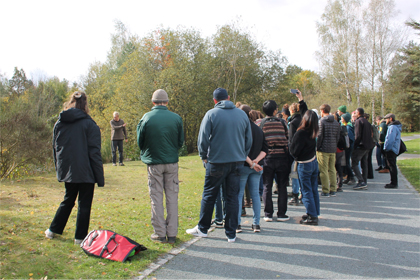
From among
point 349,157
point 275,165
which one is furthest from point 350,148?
point 275,165

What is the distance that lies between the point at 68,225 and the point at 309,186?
14.1 feet

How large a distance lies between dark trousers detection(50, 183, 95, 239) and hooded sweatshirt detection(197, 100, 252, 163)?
175 cm

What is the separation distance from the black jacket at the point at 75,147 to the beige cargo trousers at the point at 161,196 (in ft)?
2.72

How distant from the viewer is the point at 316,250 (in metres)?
4.64

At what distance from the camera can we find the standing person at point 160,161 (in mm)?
4766

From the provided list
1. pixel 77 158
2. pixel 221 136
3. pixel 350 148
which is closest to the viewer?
pixel 77 158

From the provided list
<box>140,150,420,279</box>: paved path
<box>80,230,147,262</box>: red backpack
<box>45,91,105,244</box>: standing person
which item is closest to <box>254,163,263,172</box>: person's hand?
<box>140,150,420,279</box>: paved path

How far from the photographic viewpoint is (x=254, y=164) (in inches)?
217

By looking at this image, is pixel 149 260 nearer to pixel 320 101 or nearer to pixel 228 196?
pixel 228 196

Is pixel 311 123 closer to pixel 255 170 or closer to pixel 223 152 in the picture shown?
pixel 255 170

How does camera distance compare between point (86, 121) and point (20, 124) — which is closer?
point (86, 121)

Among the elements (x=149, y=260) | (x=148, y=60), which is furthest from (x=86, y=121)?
(x=148, y=60)

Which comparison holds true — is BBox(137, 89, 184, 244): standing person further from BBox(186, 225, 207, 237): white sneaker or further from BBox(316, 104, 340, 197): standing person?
BBox(316, 104, 340, 197): standing person

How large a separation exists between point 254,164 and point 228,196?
828 millimetres
